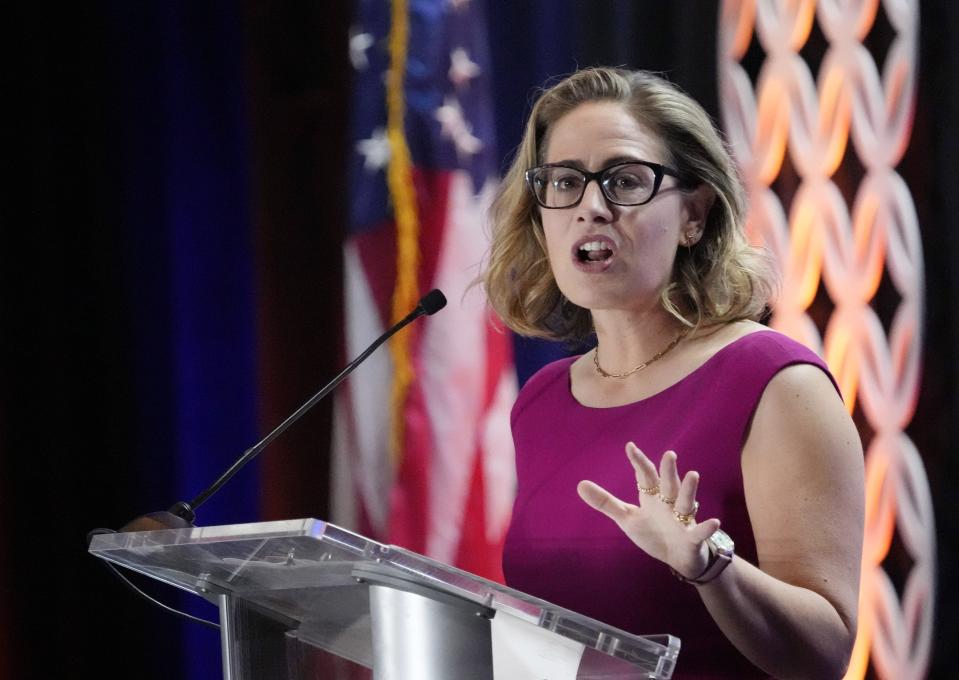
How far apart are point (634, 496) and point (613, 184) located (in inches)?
15.3

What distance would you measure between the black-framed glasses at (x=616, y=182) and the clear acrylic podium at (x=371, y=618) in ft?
2.29

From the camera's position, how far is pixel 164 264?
107 inches

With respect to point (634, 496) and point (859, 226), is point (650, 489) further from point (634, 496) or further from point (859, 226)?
point (859, 226)

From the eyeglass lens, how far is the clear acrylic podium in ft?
2.30

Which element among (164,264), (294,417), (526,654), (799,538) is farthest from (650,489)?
(164,264)

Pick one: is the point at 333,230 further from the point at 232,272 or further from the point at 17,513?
the point at 17,513

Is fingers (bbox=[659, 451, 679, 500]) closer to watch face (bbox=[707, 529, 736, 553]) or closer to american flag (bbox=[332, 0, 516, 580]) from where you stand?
watch face (bbox=[707, 529, 736, 553])

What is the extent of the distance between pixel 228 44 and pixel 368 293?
2.18 ft

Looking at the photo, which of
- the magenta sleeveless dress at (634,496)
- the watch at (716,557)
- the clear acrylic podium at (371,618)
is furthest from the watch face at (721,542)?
the magenta sleeveless dress at (634,496)

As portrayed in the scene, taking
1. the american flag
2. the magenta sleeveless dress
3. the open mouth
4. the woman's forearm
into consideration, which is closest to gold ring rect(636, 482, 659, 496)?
the woman's forearm

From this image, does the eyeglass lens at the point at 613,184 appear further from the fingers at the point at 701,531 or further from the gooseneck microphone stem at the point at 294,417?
the fingers at the point at 701,531

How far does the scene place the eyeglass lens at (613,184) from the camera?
1.55 metres

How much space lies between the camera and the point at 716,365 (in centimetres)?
145

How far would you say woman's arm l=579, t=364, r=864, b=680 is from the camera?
46.3 inches
